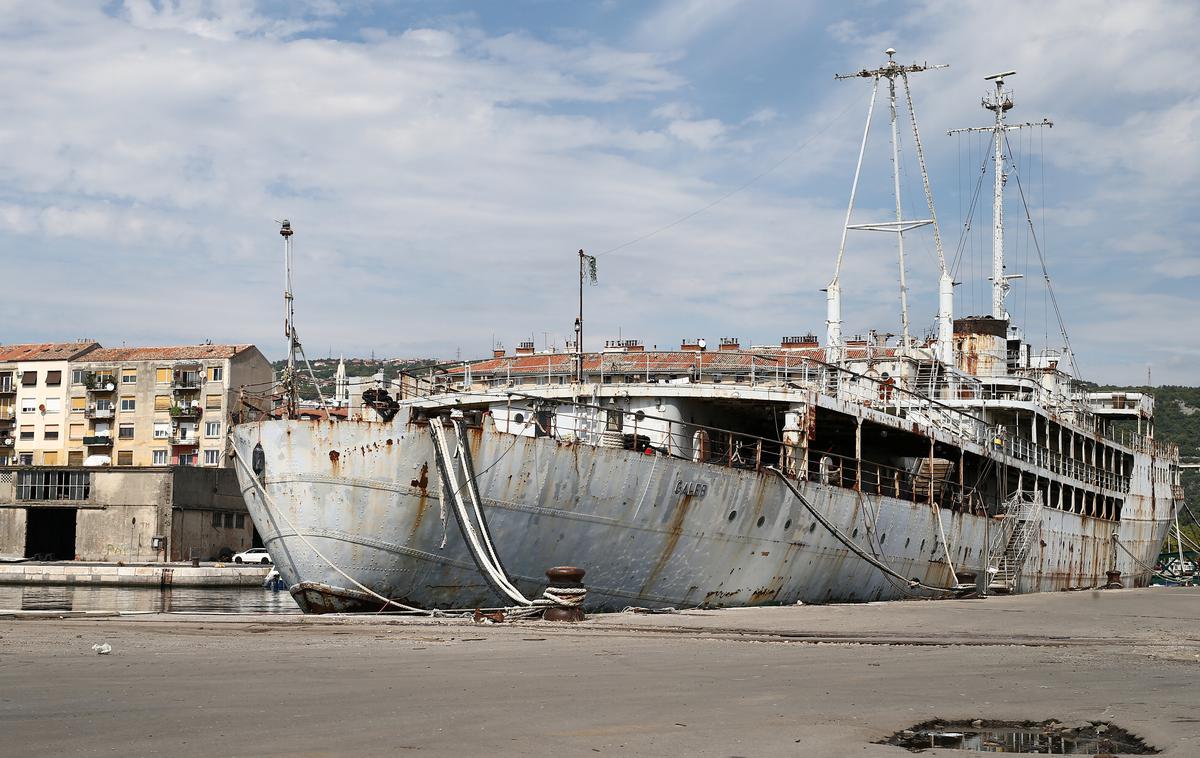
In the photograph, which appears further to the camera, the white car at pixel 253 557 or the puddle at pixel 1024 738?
the white car at pixel 253 557

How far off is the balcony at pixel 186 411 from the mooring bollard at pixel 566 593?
66107mm

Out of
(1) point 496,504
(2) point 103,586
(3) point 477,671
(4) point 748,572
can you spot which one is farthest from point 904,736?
(2) point 103,586

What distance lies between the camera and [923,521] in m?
28.8

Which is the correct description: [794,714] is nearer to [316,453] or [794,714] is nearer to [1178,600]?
[316,453]

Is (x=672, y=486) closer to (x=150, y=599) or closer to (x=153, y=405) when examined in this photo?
(x=150, y=599)

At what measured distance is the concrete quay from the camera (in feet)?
162

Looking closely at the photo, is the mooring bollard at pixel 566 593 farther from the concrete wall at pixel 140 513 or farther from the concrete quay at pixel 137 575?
the concrete wall at pixel 140 513

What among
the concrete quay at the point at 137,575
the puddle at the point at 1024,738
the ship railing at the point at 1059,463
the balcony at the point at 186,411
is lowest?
the concrete quay at the point at 137,575

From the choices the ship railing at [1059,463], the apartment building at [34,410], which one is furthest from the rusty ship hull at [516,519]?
the apartment building at [34,410]

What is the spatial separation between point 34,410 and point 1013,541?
68796mm

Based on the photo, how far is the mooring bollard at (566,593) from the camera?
17531mm

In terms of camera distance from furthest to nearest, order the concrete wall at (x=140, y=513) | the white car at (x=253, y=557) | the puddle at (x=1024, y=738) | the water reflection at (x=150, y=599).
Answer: the concrete wall at (x=140, y=513) < the white car at (x=253, y=557) < the water reflection at (x=150, y=599) < the puddle at (x=1024, y=738)

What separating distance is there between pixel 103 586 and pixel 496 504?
116 feet

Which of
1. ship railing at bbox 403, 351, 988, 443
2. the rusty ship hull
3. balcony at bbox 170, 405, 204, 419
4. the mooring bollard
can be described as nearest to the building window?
balcony at bbox 170, 405, 204, 419
